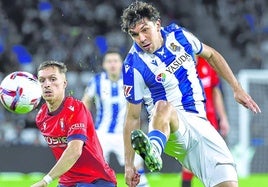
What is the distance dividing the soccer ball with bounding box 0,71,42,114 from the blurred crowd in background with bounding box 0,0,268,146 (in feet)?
30.2

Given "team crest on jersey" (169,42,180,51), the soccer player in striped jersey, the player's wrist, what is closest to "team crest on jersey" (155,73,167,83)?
the soccer player in striped jersey

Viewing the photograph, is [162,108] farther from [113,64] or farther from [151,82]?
[113,64]

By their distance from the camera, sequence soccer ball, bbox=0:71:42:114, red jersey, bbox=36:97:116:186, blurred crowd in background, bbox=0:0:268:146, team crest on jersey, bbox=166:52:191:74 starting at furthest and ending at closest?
blurred crowd in background, bbox=0:0:268:146, soccer ball, bbox=0:71:42:114, team crest on jersey, bbox=166:52:191:74, red jersey, bbox=36:97:116:186

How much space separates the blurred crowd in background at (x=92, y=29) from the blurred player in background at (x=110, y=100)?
5.79 metres

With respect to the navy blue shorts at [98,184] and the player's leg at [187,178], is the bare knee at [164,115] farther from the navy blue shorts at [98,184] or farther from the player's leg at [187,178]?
Answer: the player's leg at [187,178]

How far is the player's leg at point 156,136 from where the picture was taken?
5.00m

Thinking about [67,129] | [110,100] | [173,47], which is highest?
[110,100]

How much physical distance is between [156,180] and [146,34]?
6709mm

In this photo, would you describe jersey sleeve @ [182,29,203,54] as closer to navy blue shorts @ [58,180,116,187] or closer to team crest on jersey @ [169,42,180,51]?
team crest on jersey @ [169,42,180,51]

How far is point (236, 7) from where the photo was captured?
→ 1900 centimetres

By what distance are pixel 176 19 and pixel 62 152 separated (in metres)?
12.9

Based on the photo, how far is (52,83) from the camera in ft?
19.2

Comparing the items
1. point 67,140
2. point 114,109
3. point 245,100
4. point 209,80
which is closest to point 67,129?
point 67,140

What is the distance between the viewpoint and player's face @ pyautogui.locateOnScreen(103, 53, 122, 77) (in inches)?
379
